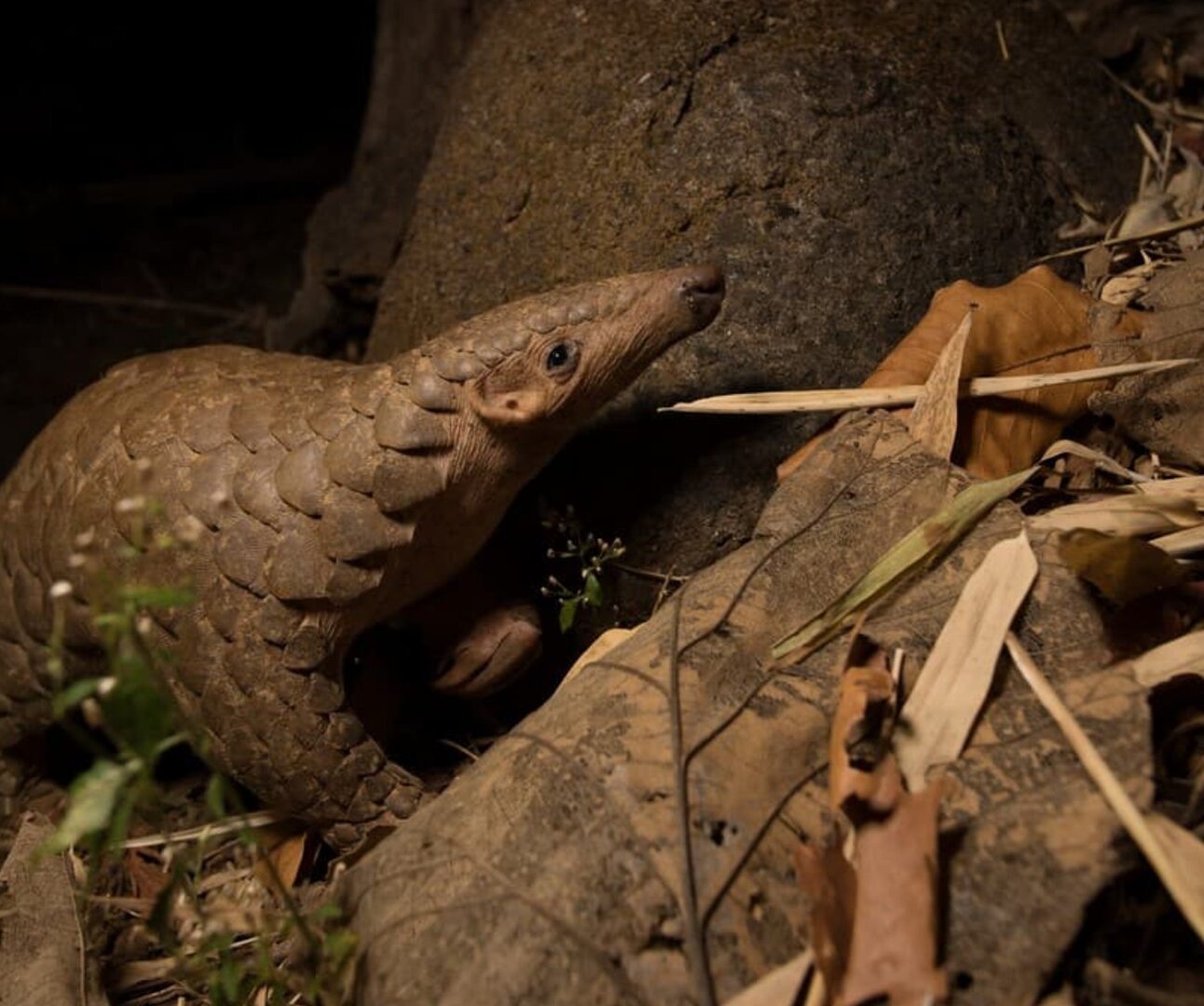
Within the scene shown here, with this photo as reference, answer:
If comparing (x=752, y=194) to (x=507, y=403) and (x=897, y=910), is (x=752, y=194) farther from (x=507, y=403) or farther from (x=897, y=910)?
(x=897, y=910)

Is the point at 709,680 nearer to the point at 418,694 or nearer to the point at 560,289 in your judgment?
the point at 560,289

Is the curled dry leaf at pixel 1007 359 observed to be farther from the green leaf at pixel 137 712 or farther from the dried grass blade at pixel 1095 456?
the green leaf at pixel 137 712

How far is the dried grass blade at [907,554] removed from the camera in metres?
1.82

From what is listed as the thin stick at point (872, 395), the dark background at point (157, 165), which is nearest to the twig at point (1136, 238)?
the thin stick at point (872, 395)

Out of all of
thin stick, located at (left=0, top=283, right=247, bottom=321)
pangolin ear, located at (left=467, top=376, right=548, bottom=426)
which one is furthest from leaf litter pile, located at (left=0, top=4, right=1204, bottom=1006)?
thin stick, located at (left=0, top=283, right=247, bottom=321)

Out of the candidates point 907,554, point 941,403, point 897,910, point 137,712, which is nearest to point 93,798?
point 137,712

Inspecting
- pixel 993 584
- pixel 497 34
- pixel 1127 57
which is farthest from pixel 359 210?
pixel 993 584

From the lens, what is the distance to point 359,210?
3705 mm

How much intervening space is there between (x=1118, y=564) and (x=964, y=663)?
28 centimetres

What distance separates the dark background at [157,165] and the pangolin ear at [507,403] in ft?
8.32

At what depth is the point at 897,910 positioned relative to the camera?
56.1 inches

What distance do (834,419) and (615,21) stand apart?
105 cm

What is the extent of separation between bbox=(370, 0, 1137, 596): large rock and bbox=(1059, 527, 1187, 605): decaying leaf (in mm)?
709

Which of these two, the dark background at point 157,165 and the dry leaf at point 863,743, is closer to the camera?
the dry leaf at point 863,743
